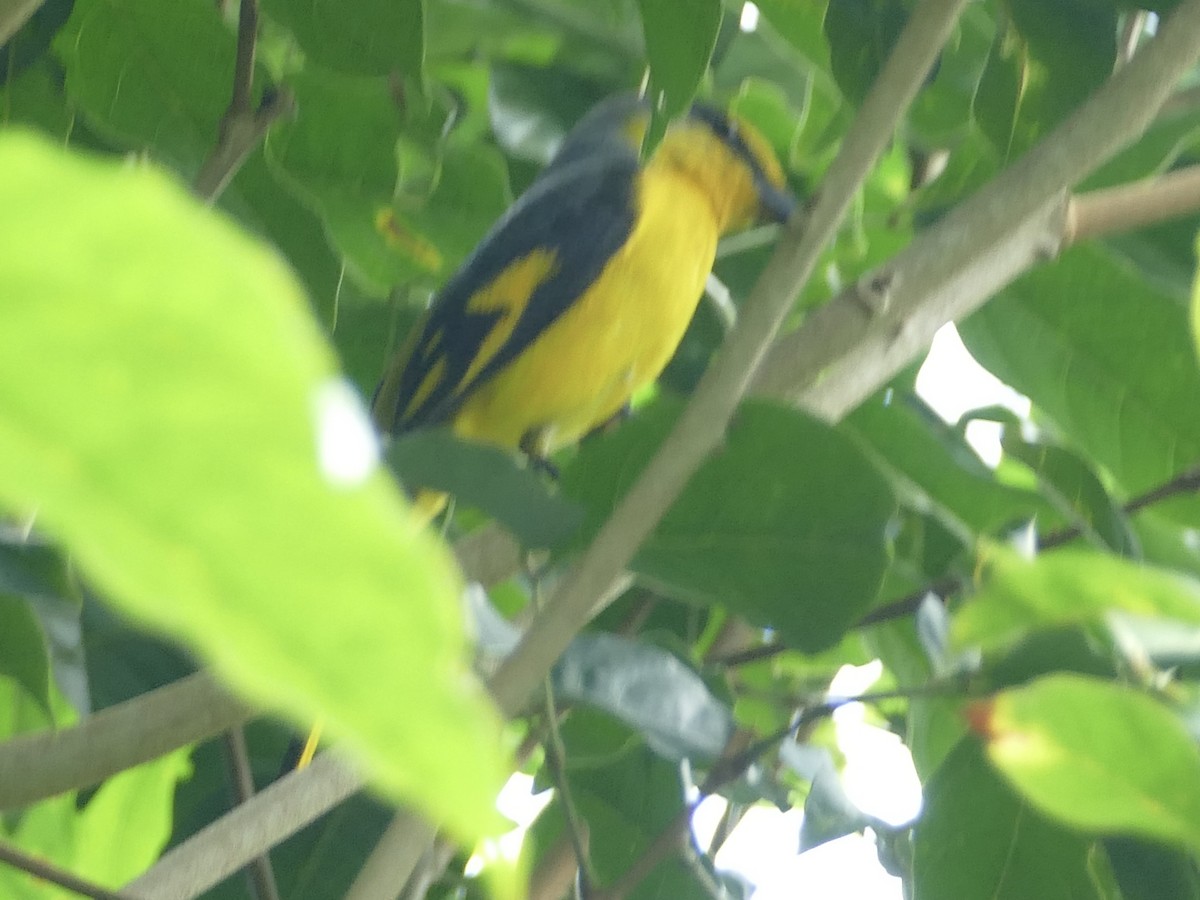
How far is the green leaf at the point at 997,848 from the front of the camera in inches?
26.9

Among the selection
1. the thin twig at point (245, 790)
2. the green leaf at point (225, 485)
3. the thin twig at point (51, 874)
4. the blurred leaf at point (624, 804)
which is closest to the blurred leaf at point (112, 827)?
the thin twig at point (245, 790)

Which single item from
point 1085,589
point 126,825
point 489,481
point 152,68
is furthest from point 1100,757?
point 126,825

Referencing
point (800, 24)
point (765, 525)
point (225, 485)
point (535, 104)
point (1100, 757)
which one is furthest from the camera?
point (535, 104)

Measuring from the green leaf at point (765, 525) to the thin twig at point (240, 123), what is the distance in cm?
25

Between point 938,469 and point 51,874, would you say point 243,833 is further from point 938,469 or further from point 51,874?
point 938,469

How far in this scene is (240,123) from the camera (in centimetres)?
71

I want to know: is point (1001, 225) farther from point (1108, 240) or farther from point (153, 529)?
point (153, 529)

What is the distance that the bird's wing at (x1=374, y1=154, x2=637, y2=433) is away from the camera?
45.2 inches

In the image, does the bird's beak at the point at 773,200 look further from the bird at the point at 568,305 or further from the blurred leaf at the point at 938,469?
the blurred leaf at the point at 938,469

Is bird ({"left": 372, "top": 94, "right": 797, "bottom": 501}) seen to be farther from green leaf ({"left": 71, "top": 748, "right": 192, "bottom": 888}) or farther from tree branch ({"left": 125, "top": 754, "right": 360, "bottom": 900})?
tree branch ({"left": 125, "top": 754, "right": 360, "bottom": 900})

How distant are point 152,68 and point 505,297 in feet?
1.47

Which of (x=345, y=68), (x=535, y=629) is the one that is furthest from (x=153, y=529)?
(x=345, y=68)

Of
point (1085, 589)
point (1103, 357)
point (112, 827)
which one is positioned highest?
point (1085, 589)

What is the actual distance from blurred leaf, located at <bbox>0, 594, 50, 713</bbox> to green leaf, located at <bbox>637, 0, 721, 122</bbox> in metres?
0.45
